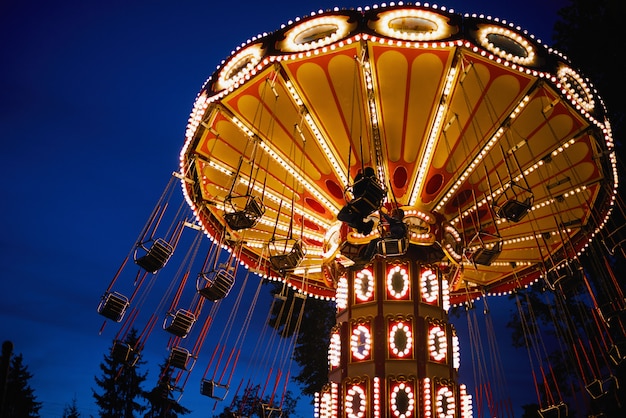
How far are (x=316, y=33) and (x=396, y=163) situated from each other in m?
3.56

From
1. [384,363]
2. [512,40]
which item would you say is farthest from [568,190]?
[384,363]

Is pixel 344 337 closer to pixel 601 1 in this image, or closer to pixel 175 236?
pixel 175 236

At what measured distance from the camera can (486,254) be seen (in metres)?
10.6

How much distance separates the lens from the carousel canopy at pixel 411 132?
9.47m

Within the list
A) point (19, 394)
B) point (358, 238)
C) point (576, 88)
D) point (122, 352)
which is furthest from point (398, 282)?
point (19, 394)

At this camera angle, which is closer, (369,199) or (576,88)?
(369,199)

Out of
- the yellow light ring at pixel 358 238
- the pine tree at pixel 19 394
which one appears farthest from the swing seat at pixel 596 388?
the pine tree at pixel 19 394

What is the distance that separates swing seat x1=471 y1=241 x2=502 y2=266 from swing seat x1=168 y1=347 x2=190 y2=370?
6595 mm

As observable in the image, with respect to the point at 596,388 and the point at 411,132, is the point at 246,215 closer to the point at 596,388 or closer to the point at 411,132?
the point at 411,132

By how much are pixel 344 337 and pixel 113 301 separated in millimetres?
4816

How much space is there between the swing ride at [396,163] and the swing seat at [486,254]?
0.04m

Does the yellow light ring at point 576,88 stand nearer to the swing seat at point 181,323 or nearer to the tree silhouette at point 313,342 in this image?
the swing seat at point 181,323

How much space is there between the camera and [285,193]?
1349cm

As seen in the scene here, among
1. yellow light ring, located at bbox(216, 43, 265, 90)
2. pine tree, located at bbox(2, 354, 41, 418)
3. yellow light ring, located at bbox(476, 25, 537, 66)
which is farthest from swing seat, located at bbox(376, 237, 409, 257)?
pine tree, located at bbox(2, 354, 41, 418)
